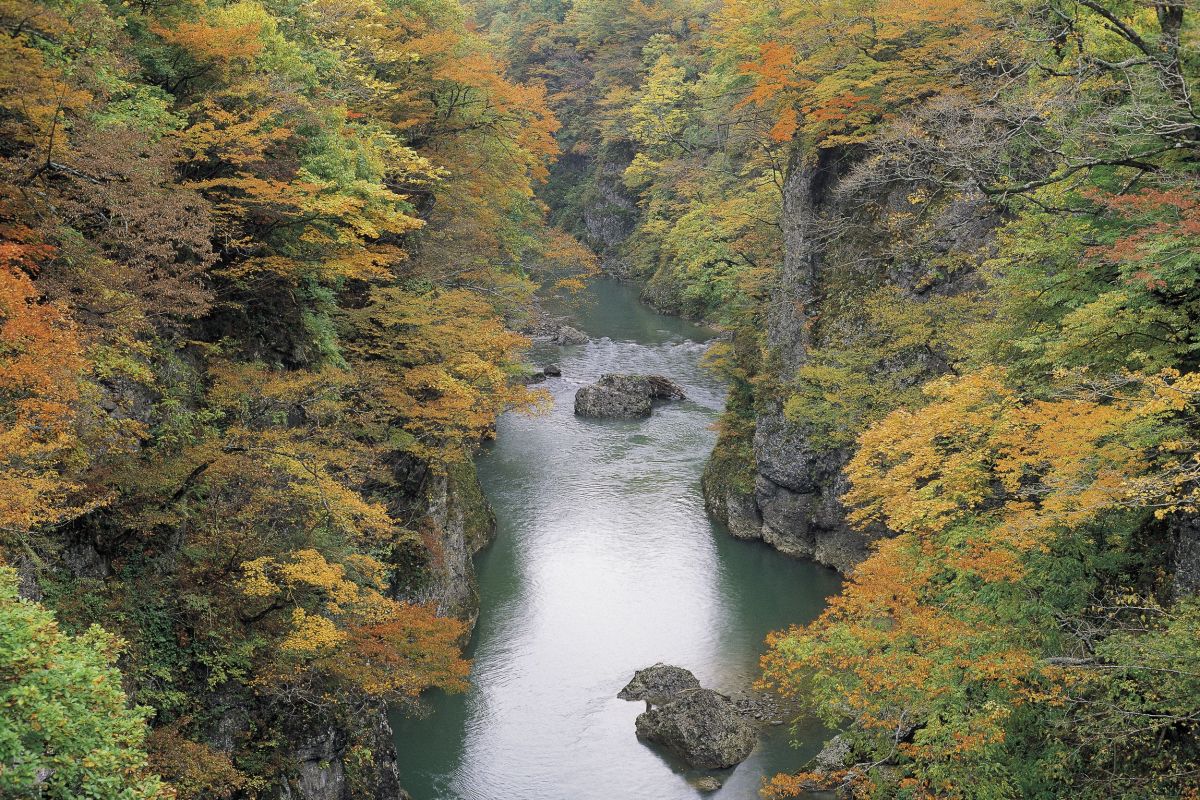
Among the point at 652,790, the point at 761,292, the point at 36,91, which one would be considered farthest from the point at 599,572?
the point at 36,91

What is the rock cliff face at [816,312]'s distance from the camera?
931 inches

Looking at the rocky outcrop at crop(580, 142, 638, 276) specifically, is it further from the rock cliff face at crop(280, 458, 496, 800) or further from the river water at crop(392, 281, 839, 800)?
the rock cliff face at crop(280, 458, 496, 800)

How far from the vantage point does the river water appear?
17.3m

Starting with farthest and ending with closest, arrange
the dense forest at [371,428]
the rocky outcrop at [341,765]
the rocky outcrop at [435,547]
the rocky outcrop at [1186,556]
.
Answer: the rocky outcrop at [435,547], the rocky outcrop at [341,765], the rocky outcrop at [1186,556], the dense forest at [371,428]

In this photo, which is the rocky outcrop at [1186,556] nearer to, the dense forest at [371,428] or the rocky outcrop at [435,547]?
the dense forest at [371,428]

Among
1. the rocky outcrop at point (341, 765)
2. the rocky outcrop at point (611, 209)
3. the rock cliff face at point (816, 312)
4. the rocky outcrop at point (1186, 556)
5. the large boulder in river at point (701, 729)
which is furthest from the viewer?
the rocky outcrop at point (611, 209)

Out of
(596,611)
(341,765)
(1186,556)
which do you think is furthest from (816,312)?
(341,765)

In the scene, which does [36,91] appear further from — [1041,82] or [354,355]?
[1041,82]

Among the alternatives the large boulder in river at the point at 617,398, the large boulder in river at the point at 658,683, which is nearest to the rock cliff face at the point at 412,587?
the large boulder in river at the point at 658,683

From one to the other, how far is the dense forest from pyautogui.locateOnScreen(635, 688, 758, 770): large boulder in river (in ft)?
4.30

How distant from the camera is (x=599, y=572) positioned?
81.9 feet

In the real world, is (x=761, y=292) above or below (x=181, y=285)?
below

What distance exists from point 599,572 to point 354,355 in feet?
32.3

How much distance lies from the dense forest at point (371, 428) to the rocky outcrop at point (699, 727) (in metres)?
1.35
